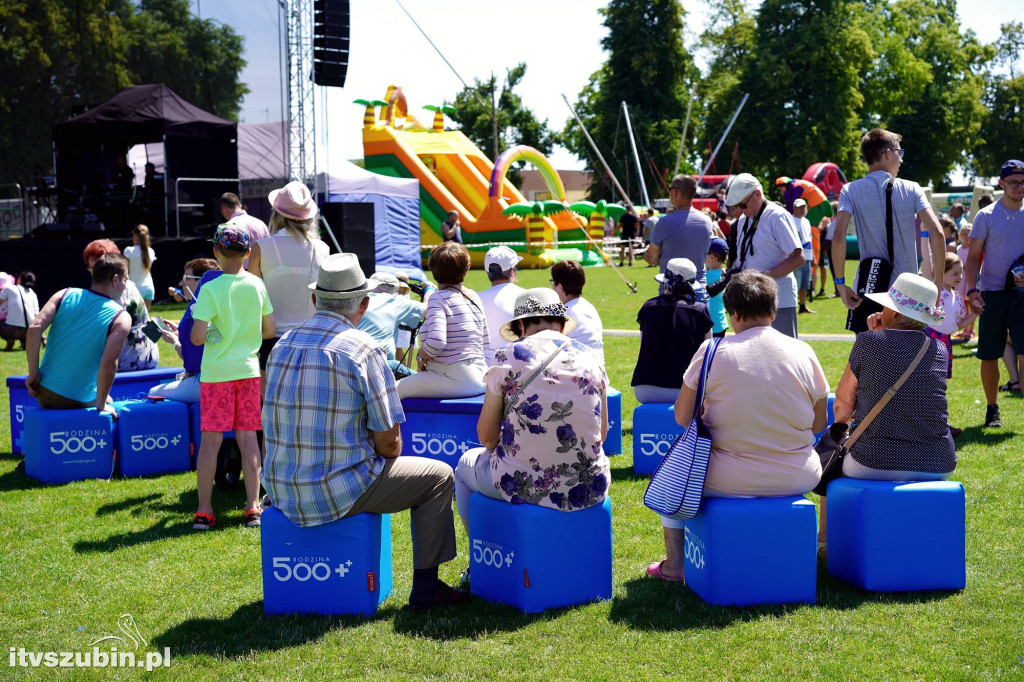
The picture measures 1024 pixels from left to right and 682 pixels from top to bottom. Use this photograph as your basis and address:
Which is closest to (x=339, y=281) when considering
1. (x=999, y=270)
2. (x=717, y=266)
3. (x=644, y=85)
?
(x=999, y=270)

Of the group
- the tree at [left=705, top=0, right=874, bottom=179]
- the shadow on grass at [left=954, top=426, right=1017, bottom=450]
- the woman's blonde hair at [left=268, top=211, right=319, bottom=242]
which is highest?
the tree at [left=705, top=0, right=874, bottom=179]

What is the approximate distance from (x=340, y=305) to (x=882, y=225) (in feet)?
12.0

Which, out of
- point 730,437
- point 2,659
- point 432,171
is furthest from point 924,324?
point 432,171

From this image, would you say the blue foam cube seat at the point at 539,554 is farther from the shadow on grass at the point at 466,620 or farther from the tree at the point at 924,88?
the tree at the point at 924,88

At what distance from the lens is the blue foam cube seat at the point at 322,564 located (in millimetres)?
4031

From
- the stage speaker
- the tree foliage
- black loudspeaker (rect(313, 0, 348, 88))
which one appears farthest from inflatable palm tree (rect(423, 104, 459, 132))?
the stage speaker

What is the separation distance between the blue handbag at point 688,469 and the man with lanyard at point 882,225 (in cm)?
226

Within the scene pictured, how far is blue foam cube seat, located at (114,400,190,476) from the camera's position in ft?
21.9

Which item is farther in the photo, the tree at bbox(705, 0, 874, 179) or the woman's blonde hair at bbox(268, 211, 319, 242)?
the tree at bbox(705, 0, 874, 179)

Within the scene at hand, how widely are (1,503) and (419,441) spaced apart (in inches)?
102

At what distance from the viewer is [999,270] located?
270 inches

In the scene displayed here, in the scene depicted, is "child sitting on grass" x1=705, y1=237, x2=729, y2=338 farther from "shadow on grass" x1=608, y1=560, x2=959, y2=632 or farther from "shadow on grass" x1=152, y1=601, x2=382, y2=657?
"shadow on grass" x1=152, y1=601, x2=382, y2=657

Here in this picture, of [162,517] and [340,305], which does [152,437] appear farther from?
[340,305]

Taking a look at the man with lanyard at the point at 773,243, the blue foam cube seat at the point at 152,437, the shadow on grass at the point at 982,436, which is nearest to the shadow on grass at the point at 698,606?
the man with lanyard at the point at 773,243
